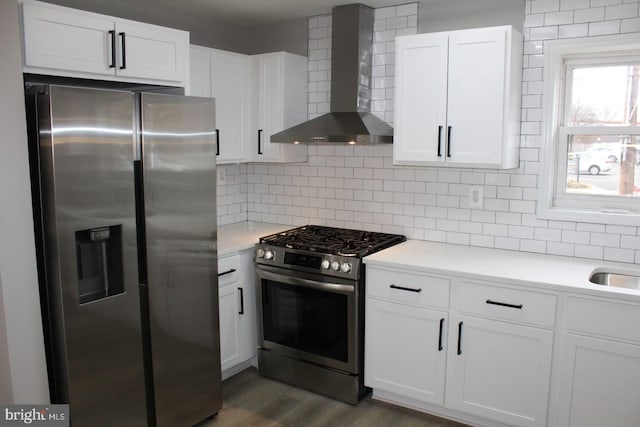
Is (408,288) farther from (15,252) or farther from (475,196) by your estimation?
(15,252)

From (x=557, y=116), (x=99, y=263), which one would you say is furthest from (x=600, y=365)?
(x=99, y=263)

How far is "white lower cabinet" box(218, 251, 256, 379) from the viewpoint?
11.4 feet

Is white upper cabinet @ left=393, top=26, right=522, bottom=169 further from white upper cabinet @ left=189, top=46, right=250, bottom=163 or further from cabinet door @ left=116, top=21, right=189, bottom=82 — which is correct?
cabinet door @ left=116, top=21, right=189, bottom=82

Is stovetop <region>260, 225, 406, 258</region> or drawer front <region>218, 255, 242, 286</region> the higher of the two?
stovetop <region>260, 225, 406, 258</region>

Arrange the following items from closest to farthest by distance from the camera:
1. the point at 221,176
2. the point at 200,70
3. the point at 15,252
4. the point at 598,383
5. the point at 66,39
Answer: the point at 15,252, the point at 66,39, the point at 598,383, the point at 200,70, the point at 221,176

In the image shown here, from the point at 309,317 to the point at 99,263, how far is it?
1.37 metres

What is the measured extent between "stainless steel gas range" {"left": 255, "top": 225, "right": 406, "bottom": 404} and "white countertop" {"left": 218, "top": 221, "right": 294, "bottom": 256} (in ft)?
0.47

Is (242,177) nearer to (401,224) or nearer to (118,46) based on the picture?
(401,224)

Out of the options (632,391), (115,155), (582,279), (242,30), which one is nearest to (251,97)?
(242,30)

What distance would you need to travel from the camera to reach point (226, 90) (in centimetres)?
375

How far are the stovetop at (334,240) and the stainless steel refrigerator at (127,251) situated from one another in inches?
25.7

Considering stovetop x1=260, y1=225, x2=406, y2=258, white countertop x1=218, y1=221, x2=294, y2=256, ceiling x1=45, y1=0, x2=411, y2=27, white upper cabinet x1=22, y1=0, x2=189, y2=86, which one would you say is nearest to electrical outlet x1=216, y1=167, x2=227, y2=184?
white countertop x1=218, y1=221, x2=294, y2=256

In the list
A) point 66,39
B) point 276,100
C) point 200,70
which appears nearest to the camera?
point 66,39

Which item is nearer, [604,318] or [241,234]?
[604,318]
